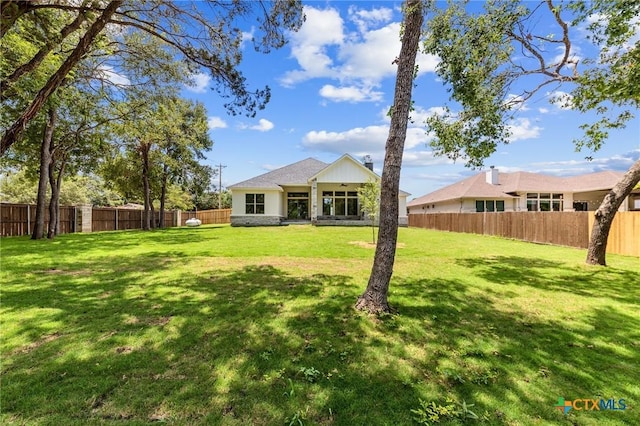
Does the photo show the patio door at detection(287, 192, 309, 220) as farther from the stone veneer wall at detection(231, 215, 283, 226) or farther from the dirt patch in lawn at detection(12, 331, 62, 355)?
the dirt patch in lawn at detection(12, 331, 62, 355)

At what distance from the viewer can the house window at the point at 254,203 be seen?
24.1 meters

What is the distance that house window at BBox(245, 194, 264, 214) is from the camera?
24.1 metres

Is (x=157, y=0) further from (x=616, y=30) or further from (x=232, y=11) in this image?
(x=616, y=30)

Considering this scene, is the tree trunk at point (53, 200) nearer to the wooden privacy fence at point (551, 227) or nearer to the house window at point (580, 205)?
the wooden privacy fence at point (551, 227)

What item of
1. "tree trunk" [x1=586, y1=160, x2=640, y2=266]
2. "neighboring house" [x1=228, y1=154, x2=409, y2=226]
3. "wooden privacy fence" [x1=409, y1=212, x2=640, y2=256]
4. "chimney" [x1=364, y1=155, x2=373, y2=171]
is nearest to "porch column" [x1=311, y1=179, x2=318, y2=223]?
"neighboring house" [x1=228, y1=154, x2=409, y2=226]

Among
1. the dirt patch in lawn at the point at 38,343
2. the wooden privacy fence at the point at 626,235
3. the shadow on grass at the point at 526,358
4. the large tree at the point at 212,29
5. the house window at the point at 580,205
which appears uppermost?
the large tree at the point at 212,29

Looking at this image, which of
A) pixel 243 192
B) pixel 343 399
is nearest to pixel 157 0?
pixel 343 399

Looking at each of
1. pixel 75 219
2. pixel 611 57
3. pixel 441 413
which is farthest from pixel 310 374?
pixel 75 219

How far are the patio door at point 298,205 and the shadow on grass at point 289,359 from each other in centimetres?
2115

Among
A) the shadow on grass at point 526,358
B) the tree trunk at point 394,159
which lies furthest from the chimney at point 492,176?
the tree trunk at point 394,159

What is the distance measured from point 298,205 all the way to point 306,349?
2327cm

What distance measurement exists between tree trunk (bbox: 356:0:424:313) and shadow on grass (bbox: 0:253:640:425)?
53 centimetres

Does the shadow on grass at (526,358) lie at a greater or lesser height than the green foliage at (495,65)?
lesser

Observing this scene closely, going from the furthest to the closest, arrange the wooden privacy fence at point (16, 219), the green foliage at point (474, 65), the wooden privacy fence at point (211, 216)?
1. the wooden privacy fence at point (211, 216)
2. the wooden privacy fence at point (16, 219)
3. the green foliage at point (474, 65)
